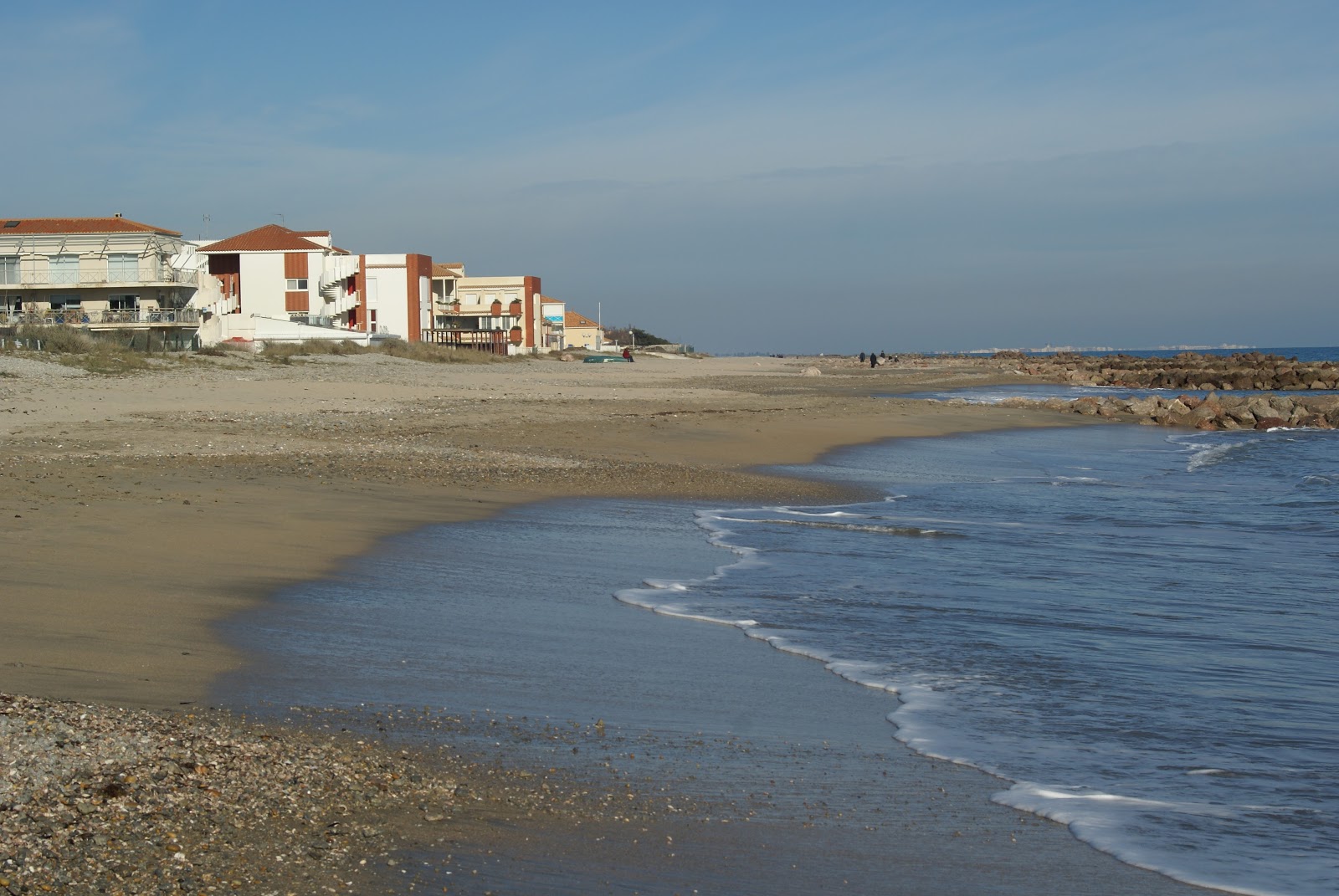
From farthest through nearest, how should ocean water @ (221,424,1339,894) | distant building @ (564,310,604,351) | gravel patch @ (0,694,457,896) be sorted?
distant building @ (564,310,604,351)
ocean water @ (221,424,1339,894)
gravel patch @ (0,694,457,896)

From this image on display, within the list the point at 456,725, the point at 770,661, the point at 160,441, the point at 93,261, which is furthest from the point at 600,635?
the point at 93,261

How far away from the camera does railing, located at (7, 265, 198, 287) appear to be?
177 ft

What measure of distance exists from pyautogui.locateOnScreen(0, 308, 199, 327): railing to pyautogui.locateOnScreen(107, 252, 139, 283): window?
1.48 m

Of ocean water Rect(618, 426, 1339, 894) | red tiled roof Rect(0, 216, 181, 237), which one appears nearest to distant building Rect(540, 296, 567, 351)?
red tiled roof Rect(0, 216, 181, 237)

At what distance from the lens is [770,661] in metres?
7.67

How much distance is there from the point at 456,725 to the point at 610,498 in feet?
31.1

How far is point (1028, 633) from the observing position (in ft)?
28.6

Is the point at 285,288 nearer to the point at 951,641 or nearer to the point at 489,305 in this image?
the point at 489,305

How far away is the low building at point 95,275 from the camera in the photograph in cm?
5375

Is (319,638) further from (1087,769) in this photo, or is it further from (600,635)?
(1087,769)

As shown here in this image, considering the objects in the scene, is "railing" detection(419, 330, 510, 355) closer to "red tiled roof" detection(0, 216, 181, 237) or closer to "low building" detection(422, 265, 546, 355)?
"low building" detection(422, 265, 546, 355)

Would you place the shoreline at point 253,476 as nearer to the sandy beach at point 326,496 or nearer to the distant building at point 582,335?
the sandy beach at point 326,496

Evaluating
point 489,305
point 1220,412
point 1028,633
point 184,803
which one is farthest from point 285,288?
point 184,803

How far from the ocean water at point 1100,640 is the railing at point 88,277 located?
149ft
